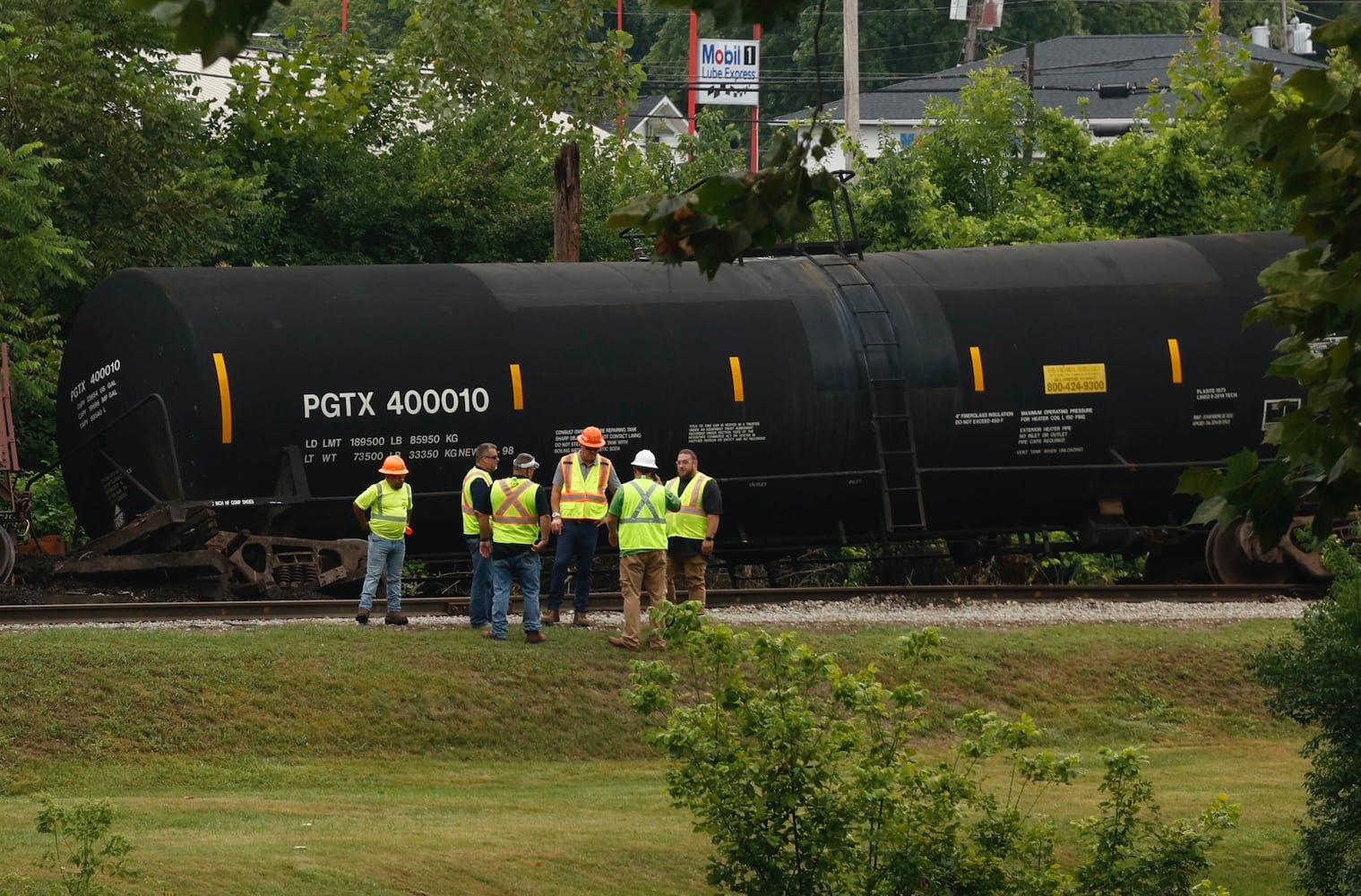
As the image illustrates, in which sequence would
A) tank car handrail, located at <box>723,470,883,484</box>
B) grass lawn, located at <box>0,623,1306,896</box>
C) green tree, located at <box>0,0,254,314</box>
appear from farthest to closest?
1. green tree, located at <box>0,0,254,314</box>
2. tank car handrail, located at <box>723,470,883,484</box>
3. grass lawn, located at <box>0,623,1306,896</box>

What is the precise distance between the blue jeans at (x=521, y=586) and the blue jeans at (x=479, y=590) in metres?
0.47

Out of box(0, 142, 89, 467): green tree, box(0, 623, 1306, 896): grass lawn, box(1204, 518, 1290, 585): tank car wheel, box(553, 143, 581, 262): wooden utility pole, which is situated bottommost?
box(0, 623, 1306, 896): grass lawn

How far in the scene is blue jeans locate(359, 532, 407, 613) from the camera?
1561 centimetres

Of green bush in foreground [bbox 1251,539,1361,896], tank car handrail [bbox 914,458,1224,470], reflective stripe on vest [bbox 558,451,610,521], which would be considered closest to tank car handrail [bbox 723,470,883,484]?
tank car handrail [bbox 914,458,1224,470]

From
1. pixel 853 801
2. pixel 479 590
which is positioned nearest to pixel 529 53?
pixel 479 590

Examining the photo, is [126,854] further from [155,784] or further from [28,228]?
[28,228]

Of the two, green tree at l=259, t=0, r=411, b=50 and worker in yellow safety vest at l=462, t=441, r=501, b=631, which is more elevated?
green tree at l=259, t=0, r=411, b=50

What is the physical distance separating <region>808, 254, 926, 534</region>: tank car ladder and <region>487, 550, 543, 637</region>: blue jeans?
175 inches

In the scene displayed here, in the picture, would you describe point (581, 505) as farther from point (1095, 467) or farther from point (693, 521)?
point (1095, 467)

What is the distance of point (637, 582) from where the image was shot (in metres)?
15.2

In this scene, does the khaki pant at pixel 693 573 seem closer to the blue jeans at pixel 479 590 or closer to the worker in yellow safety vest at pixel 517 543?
the worker in yellow safety vest at pixel 517 543

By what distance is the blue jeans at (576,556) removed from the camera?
1567cm

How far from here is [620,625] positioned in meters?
16.1

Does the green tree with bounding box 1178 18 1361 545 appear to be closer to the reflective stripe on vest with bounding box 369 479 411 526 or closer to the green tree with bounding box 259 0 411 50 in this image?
the reflective stripe on vest with bounding box 369 479 411 526
